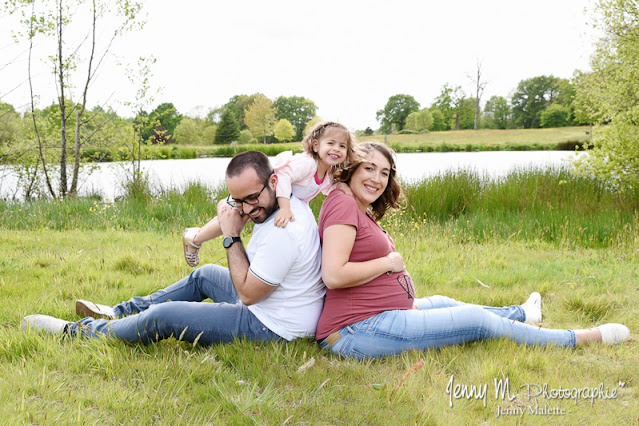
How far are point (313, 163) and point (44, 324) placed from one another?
6.95 feet

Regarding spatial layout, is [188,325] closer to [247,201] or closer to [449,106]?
[247,201]

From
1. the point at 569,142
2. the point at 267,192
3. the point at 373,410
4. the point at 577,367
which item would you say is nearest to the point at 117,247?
the point at 267,192

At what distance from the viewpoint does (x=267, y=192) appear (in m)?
2.62

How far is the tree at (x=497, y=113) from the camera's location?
251ft

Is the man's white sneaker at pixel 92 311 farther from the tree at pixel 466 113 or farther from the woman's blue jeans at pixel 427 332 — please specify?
the tree at pixel 466 113

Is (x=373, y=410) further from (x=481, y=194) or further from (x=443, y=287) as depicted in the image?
(x=481, y=194)

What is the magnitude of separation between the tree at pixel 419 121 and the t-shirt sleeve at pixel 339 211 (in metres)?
66.3

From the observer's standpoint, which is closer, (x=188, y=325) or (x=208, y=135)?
(x=188, y=325)

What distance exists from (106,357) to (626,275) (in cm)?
485

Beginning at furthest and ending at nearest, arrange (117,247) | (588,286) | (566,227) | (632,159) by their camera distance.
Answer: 1. (632,159)
2. (566,227)
3. (117,247)
4. (588,286)

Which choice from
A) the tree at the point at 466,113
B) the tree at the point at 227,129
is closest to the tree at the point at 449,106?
the tree at the point at 466,113

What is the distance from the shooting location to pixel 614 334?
10.3 ft

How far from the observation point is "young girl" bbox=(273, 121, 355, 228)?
3060 mm

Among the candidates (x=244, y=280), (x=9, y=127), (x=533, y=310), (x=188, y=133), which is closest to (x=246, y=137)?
(x=188, y=133)
